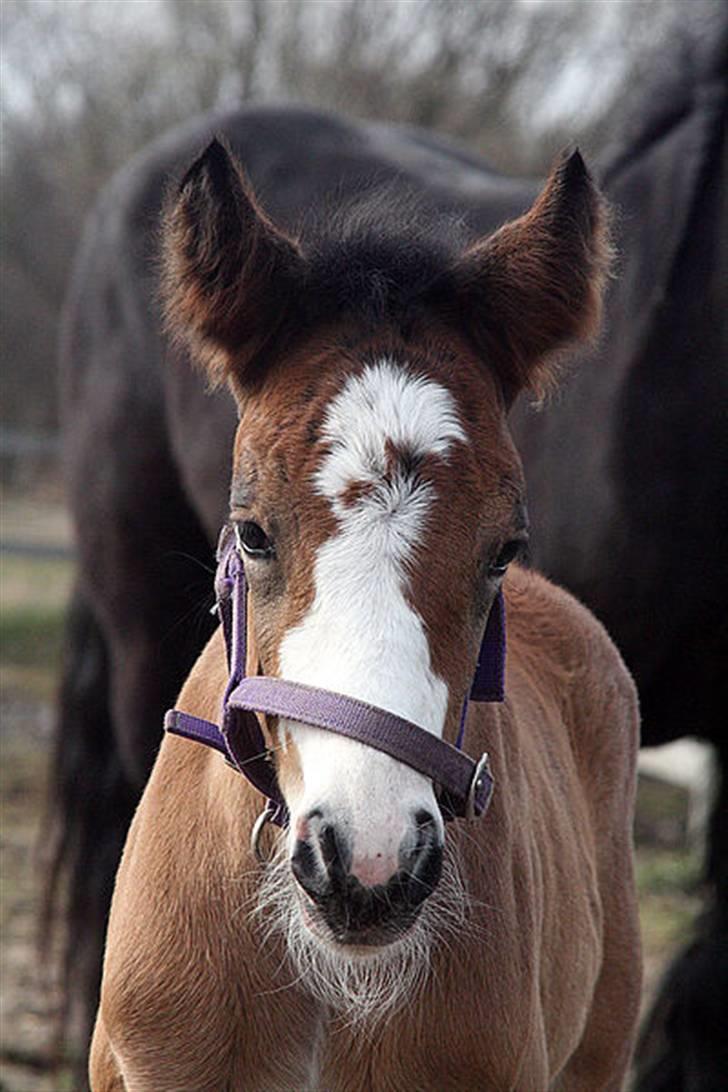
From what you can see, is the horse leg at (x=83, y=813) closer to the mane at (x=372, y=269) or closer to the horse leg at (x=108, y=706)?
the horse leg at (x=108, y=706)

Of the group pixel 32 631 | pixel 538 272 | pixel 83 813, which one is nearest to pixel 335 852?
pixel 538 272

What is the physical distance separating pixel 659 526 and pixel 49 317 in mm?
7067

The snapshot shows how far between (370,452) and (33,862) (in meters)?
3.65

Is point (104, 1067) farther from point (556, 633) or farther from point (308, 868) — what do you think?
point (556, 633)

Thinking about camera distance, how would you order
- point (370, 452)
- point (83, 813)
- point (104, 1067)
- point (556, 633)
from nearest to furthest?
point (370, 452) → point (104, 1067) → point (556, 633) → point (83, 813)

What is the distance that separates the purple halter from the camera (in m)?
1.68

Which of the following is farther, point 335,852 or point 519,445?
point 519,445

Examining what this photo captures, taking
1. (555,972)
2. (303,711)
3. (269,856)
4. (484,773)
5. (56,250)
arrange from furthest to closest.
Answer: (56,250) → (555,972) → (269,856) → (484,773) → (303,711)

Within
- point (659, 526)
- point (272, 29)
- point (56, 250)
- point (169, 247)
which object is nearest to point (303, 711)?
point (169, 247)

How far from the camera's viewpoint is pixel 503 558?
6.32 ft

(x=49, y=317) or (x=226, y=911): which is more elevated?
(x=49, y=317)

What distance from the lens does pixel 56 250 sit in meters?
9.48

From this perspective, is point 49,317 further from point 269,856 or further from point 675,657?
point 269,856

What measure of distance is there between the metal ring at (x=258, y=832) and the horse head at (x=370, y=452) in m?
0.08
